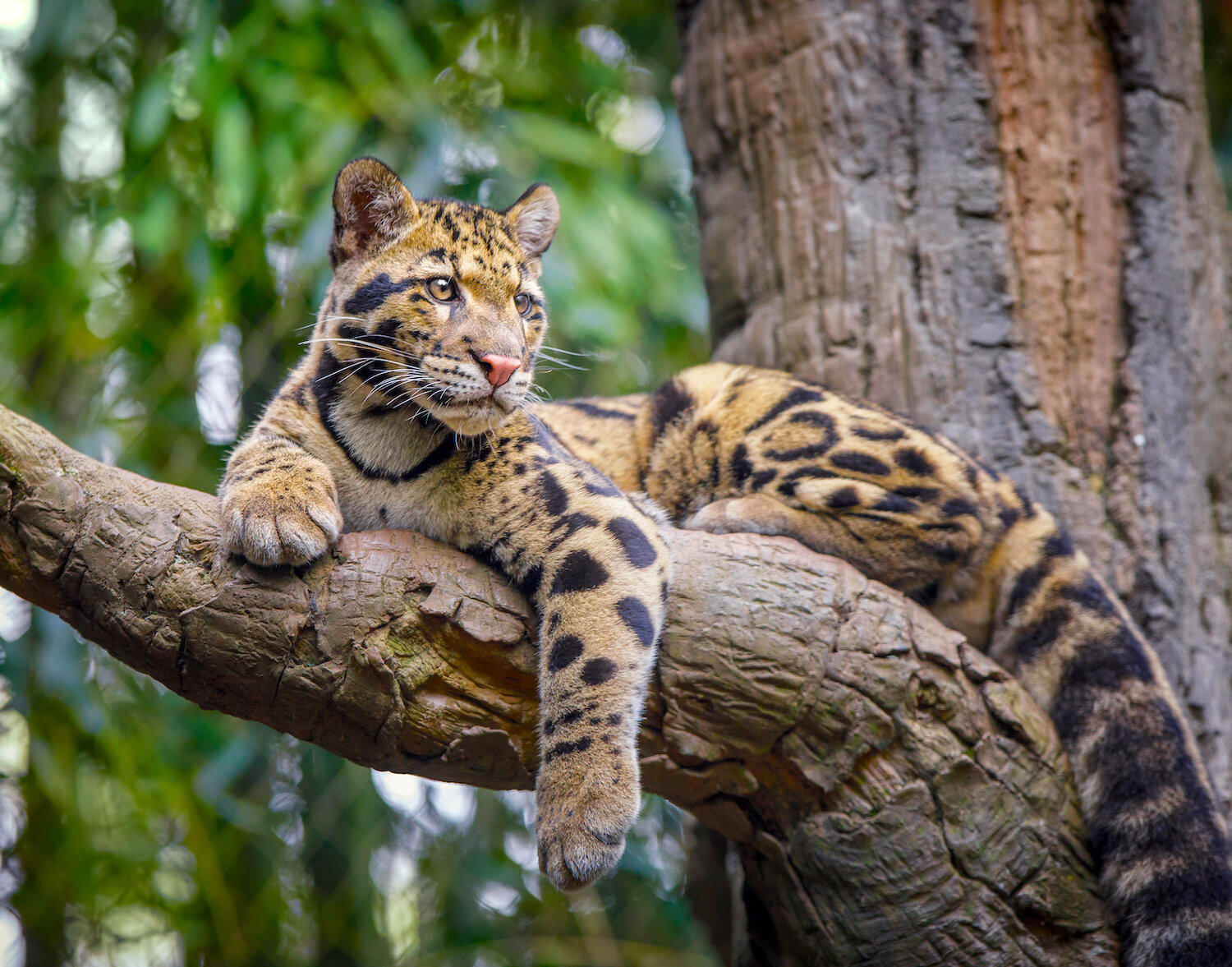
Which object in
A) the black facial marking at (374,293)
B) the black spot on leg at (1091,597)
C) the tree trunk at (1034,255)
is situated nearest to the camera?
the black facial marking at (374,293)

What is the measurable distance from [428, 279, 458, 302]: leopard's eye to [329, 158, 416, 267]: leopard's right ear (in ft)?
0.86

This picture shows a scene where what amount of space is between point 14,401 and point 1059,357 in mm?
4345

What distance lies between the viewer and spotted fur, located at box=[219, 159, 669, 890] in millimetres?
2404

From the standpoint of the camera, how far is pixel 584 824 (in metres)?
2.31

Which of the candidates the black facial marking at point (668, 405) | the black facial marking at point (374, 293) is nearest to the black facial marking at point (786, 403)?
the black facial marking at point (668, 405)

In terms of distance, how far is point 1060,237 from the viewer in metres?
3.64

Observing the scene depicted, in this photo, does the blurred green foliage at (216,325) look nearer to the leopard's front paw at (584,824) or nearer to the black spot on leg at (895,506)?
the black spot on leg at (895,506)

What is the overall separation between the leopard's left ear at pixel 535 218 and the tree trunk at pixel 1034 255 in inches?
43.6

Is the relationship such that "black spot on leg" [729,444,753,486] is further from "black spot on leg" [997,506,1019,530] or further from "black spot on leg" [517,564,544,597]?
"black spot on leg" [517,564,544,597]

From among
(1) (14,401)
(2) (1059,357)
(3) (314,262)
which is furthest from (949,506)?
(1) (14,401)

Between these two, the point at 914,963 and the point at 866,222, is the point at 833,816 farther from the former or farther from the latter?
the point at 866,222

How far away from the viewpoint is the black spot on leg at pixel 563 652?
8.16ft

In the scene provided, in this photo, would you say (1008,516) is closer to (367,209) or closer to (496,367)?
(496,367)

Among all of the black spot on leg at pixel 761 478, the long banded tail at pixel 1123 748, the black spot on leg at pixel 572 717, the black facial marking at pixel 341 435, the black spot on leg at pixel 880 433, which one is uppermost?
the black facial marking at pixel 341 435
